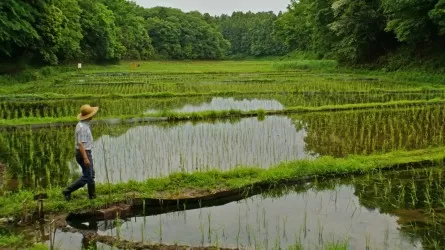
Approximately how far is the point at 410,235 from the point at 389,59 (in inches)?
982

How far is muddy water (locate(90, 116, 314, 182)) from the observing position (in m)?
8.82

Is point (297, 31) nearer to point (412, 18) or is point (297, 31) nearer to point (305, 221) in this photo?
point (412, 18)

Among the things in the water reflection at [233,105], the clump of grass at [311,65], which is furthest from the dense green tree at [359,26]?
the water reflection at [233,105]

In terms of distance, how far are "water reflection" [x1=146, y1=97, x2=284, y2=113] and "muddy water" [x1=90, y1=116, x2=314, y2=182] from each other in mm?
2843

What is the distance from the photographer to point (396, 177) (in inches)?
320

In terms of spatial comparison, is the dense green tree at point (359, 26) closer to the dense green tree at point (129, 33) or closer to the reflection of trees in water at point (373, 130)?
the reflection of trees in water at point (373, 130)

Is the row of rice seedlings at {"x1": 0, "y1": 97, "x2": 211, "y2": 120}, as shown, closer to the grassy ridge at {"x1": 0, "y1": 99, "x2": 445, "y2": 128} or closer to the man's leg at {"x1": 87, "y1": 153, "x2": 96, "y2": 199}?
the grassy ridge at {"x1": 0, "y1": 99, "x2": 445, "y2": 128}

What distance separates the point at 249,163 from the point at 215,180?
5.34ft

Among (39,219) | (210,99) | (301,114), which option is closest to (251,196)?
(39,219)

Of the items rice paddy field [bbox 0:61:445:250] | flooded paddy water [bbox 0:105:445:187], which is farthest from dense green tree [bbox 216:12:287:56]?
flooded paddy water [bbox 0:105:445:187]

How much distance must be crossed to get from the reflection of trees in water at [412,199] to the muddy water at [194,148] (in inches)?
78.4

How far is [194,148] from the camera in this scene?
33.6ft

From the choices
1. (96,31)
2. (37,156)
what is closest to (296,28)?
(96,31)

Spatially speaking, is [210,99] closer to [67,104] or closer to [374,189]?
[67,104]
